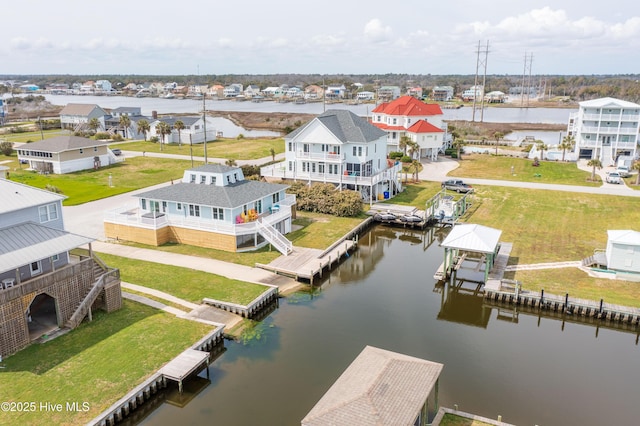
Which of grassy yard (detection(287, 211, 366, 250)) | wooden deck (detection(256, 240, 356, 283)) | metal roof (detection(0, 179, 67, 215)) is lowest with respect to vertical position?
wooden deck (detection(256, 240, 356, 283))

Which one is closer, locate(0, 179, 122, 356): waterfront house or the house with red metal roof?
locate(0, 179, 122, 356): waterfront house

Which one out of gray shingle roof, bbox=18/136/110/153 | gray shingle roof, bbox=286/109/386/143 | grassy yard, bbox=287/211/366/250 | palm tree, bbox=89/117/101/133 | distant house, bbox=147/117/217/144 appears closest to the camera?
grassy yard, bbox=287/211/366/250

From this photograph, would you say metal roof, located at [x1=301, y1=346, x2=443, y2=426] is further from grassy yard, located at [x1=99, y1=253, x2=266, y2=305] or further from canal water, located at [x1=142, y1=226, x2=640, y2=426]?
grassy yard, located at [x1=99, y1=253, x2=266, y2=305]

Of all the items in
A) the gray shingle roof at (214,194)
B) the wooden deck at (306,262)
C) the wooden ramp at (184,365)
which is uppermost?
the gray shingle roof at (214,194)

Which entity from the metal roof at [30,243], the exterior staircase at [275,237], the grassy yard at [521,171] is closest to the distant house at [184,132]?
the grassy yard at [521,171]

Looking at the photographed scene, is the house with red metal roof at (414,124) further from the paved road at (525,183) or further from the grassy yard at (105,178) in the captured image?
the grassy yard at (105,178)

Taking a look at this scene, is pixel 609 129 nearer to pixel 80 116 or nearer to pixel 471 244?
pixel 471 244

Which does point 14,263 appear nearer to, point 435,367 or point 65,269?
point 65,269

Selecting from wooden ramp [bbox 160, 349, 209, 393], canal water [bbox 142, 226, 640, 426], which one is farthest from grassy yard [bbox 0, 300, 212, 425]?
canal water [bbox 142, 226, 640, 426]
